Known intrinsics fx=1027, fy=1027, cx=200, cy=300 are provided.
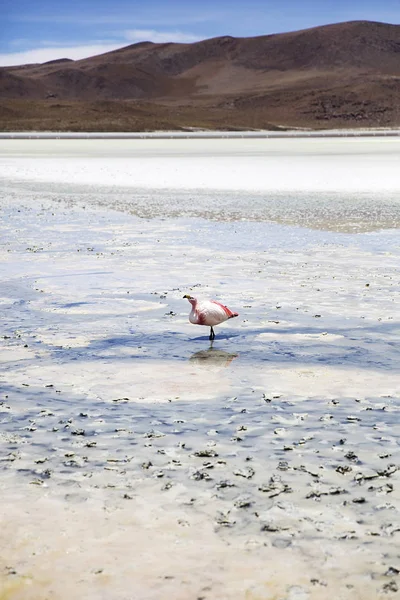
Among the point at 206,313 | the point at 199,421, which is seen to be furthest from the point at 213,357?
the point at 199,421

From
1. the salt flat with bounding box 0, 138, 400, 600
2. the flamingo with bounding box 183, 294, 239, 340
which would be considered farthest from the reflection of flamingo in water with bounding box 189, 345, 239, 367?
the flamingo with bounding box 183, 294, 239, 340

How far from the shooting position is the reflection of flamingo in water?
7707 millimetres

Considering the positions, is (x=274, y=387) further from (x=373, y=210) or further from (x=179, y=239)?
(x=373, y=210)

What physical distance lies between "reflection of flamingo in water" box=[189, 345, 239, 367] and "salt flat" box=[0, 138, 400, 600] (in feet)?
0.08

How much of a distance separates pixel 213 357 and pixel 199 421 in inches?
67.4

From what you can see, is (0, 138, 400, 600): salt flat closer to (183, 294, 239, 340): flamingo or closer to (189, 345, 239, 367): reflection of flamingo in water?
(189, 345, 239, 367): reflection of flamingo in water

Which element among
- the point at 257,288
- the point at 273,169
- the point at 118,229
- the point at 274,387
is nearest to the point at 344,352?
the point at 274,387

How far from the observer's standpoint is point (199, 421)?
6.22 metres

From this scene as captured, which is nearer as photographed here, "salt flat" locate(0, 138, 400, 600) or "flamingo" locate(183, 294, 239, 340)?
"salt flat" locate(0, 138, 400, 600)

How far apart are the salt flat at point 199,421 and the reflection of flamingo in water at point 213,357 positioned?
2cm

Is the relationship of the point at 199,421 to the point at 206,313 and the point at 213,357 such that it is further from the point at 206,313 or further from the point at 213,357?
the point at 206,313

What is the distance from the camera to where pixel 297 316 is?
9391mm

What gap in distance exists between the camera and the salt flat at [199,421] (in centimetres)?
427

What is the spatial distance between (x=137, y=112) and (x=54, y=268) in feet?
425
